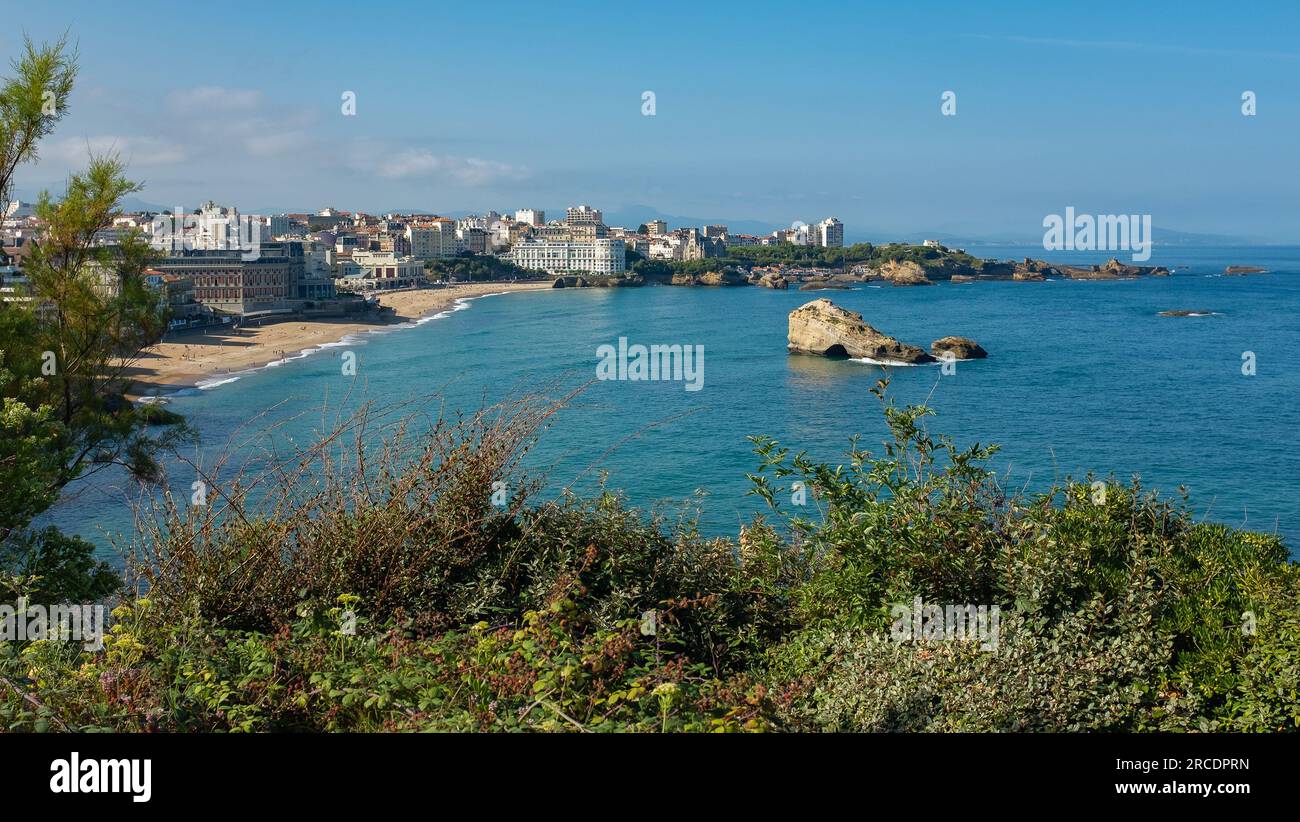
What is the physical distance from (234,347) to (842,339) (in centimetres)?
2674

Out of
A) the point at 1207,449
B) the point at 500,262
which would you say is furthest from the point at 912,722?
the point at 500,262

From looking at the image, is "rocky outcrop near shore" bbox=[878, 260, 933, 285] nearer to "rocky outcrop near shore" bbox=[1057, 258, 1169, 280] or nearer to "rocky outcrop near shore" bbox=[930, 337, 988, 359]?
"rocky outcrop near shore" bbox=[1057, 258, 1169, 280]

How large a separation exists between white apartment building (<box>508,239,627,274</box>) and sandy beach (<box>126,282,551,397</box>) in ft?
134

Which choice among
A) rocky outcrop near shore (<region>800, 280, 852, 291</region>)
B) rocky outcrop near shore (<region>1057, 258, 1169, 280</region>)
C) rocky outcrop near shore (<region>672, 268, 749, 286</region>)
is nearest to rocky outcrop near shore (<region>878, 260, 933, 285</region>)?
rocky outcrop near shore (<region>800, 280, 852, 291</region>)

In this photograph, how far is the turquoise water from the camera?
58.6 feet

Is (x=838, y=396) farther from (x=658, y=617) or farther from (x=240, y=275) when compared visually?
(x=240, y=275)

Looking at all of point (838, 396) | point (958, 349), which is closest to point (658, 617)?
point (838, 396)

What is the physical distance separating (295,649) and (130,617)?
0.76 m

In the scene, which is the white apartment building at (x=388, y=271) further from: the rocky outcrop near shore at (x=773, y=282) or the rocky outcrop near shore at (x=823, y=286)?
the rocky outcrop near shore at (x=823, y=286)

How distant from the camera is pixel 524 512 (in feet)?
15.4

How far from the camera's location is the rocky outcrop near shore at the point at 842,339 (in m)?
40.2

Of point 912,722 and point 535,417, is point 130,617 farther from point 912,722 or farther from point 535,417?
point 912,722

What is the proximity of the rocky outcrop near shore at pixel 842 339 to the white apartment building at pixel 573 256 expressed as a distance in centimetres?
7237

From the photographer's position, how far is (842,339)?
4088 centimetres
